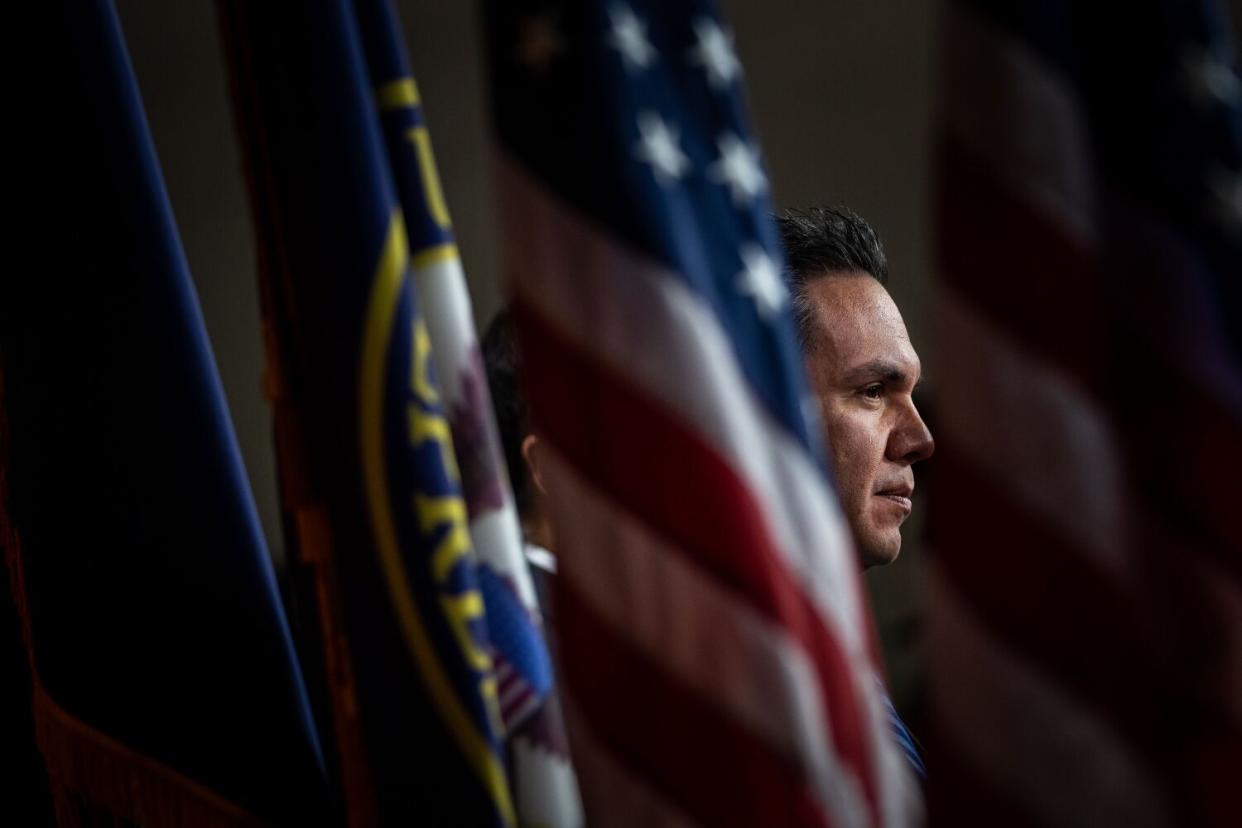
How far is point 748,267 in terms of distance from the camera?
2.26ft

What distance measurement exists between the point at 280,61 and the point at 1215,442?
22.5 inches

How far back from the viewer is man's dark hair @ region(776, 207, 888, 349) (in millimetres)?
1445

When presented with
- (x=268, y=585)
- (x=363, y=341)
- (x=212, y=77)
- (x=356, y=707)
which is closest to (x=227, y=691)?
(x=268, y=585)

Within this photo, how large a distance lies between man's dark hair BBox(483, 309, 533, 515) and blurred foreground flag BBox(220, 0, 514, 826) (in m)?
0.58

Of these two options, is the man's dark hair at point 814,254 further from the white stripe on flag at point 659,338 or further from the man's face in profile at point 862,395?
the white stripe on flag at point 659,338

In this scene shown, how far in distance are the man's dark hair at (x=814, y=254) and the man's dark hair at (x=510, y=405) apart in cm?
34

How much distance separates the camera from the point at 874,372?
144cm

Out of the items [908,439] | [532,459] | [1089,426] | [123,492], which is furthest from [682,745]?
[908,439]

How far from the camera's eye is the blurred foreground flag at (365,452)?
2.42 feet

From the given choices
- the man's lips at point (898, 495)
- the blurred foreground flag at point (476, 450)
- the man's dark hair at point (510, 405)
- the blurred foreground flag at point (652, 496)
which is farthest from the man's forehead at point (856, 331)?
the blurred foreground flag at point (652, 496)

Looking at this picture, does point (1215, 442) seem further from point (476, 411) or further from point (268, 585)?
point (268, 585)

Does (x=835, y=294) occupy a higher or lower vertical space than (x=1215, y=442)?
lower

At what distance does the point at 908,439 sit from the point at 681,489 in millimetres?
908

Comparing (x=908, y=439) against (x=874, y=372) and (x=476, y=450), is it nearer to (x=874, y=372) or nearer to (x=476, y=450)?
(x=874, y=372)
